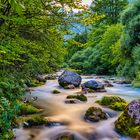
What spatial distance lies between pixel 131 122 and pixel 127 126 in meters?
0.18

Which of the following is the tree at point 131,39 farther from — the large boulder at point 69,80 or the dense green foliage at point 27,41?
the dense green foliage at point 27,41

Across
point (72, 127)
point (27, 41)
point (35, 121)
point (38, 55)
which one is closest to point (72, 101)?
point (72, 127)

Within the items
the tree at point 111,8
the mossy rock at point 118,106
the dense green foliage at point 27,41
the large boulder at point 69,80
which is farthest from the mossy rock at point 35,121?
the tree at point 111,8

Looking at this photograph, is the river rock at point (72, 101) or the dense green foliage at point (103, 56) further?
the dense green foliage at point (103, 56)

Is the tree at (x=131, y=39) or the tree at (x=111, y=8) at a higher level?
the tree at (x=111, y=8)

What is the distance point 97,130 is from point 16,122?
8.81 feet

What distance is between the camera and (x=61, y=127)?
34.1ft

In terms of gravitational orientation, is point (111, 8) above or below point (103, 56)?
above

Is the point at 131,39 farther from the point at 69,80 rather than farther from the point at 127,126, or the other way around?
the point at 127,126

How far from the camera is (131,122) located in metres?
9.89

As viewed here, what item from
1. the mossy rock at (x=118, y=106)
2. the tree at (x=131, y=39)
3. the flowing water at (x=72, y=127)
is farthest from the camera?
the tree at (x=131, y=39)

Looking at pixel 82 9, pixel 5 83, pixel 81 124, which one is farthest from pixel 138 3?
pixel 5 83

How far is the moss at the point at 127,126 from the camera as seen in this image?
952 centimetres

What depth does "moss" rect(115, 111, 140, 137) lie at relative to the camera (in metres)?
9.52
